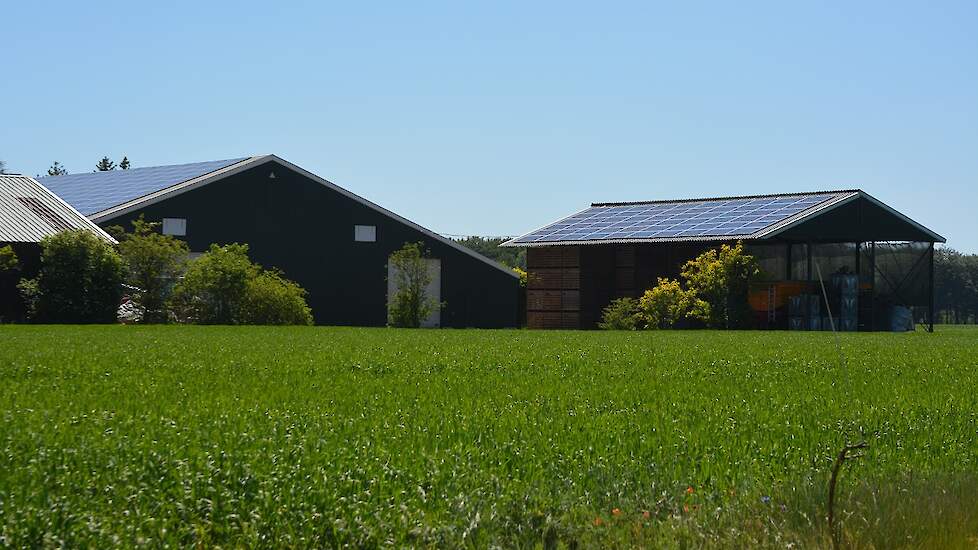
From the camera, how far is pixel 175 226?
3991 centimetres

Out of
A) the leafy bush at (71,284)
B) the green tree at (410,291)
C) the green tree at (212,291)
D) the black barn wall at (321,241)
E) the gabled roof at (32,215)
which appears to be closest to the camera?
the leafy bush at (71,284)

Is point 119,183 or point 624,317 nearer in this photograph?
point 624,317

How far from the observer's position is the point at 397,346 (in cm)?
2117

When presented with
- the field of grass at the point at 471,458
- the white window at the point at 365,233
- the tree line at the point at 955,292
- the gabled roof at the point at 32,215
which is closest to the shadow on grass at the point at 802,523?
the field of grass at the point at 471,458

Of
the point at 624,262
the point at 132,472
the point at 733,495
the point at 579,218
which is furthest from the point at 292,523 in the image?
the point at 579,218

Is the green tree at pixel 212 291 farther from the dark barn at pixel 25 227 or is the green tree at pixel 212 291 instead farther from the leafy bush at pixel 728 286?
the leafy bush at pixel 728 286

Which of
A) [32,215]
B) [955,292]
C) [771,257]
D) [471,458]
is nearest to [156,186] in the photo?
[32,215]

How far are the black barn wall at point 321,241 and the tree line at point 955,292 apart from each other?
113ft

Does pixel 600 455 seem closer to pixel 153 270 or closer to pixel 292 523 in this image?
pixel 292 523

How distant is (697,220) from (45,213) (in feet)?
69.3

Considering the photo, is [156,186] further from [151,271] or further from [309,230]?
[151,271]

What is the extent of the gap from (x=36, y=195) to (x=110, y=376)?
2796 cm

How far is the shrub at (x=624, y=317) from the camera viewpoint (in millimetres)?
41375

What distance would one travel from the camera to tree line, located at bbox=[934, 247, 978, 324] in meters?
70.8
